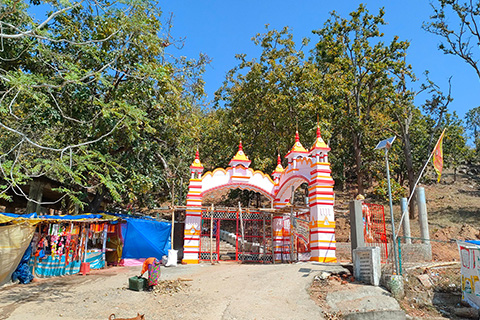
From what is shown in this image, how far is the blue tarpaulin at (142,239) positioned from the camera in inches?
670

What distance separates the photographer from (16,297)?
9.88 m

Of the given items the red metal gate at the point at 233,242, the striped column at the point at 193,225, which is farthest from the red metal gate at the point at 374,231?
the striped column at the point at 193,225

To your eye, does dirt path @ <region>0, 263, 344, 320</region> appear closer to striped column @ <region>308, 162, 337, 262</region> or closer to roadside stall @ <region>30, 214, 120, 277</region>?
roadside stall @ <region>30, 214, 120, 277</region>

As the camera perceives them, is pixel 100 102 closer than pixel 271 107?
Yes

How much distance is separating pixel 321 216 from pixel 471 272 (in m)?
6.08

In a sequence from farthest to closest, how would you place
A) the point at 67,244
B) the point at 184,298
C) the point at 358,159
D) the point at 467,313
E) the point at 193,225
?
the point at 358,159 → the point at 193,225 → the point at 67,244 → the point at 184,298 → the point at 467,313

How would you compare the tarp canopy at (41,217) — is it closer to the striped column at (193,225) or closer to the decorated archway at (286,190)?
the striped column at (193,225)

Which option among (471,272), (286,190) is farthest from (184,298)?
(286,190)

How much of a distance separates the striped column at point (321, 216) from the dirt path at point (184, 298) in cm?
179

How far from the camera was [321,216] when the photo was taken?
1491 cm

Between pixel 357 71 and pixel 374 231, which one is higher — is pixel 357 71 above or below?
above

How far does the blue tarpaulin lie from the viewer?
1702 centimetres

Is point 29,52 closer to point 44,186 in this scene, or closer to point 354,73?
point 44,186

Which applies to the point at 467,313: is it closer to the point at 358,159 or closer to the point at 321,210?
the point at 321,210
